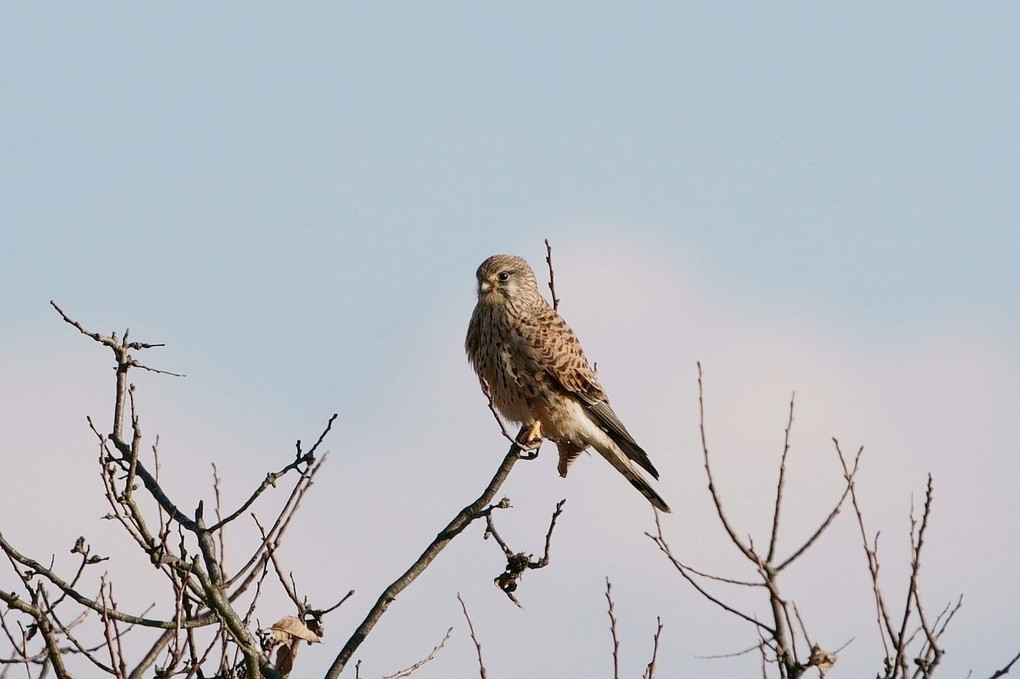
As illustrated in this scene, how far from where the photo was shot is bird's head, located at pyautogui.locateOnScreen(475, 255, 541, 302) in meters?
6.51

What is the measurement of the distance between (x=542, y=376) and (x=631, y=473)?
0.69 metres

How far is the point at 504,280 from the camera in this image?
6.57 metres

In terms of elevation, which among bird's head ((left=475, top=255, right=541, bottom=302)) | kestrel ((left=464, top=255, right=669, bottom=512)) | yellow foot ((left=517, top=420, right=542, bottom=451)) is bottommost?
yellow foot ((left=517, top=420, right=542, bottom=451))

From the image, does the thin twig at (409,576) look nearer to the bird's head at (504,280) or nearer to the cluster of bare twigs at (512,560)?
the cluster of bare twigs at (512,560)

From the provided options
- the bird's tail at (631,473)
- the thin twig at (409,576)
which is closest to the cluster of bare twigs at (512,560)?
the thin twig at (409,576)

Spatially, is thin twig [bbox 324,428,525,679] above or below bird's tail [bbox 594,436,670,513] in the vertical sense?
below

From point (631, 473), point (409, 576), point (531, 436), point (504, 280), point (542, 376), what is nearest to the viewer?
point (409, 576)

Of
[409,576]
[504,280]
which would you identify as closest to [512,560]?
[409,576]

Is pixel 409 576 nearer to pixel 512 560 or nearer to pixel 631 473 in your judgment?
pixel 512 560

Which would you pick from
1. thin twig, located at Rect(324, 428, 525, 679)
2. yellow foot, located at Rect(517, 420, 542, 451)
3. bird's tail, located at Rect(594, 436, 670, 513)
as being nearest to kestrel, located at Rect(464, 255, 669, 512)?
bird's tail, located at Rect(594, 436, 670, 513)

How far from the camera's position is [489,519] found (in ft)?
14.1

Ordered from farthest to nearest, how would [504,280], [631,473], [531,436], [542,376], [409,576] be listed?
[504,280] < [631,473] < [542,376] < [531,436] < [409,576]

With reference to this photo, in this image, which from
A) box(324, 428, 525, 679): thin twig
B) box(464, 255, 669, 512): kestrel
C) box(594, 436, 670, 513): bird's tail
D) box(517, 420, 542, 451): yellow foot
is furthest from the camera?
box(594, 436, 670, 513): bird's tail

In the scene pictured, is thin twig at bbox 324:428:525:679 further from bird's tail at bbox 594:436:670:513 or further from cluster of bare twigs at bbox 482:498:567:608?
bird's tail at bbox 594:436:670:513
